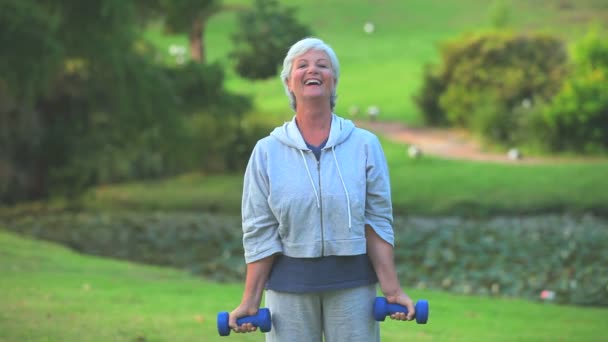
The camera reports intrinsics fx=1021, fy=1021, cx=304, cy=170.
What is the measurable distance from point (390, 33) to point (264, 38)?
24.5 meters

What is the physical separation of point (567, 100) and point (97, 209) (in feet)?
34.2

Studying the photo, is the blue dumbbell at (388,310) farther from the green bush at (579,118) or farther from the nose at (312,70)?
the green bush at (579,118)

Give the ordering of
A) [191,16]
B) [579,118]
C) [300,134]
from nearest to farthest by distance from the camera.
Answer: [300,134], [191,16], [579,118]

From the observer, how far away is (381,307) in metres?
3.79

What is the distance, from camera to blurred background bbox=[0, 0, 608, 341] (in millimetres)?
8656

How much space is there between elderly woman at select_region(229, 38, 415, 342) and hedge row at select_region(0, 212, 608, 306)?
6742 mm

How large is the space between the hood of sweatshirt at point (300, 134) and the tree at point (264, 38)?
10060 millimetres

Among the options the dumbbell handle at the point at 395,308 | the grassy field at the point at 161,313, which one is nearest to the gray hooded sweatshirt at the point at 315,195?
the dumbbell handle at the point at 395,308

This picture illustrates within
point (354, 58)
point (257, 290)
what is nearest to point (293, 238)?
point (257, 290)

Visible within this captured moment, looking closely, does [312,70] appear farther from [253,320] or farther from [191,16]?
[191,16]

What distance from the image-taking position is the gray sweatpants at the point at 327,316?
380 cm

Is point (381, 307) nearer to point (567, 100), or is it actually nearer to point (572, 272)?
point (572, 272)

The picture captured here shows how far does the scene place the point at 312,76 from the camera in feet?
12.6

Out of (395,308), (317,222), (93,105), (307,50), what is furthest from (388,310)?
(93,105)
